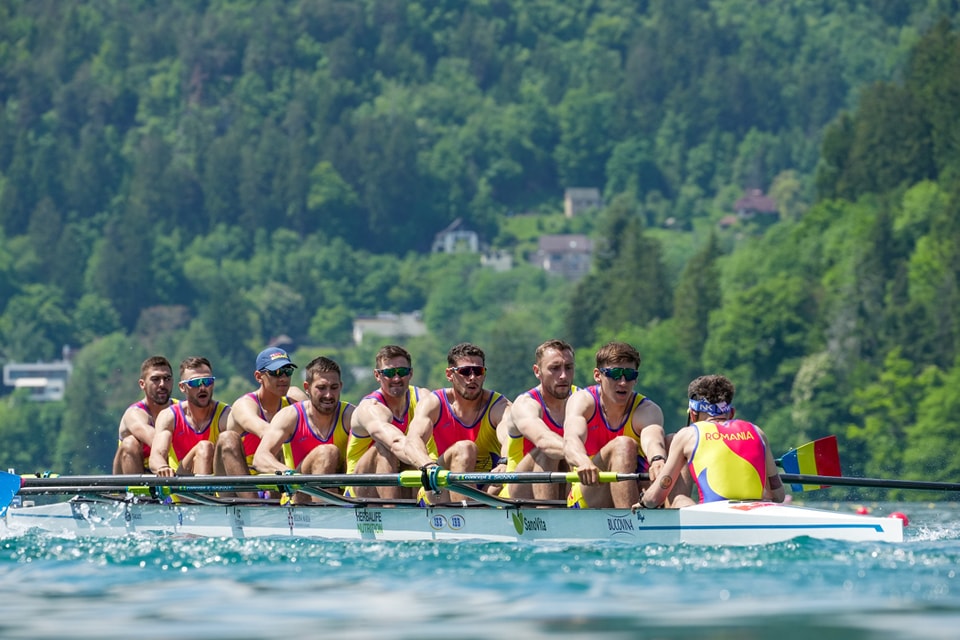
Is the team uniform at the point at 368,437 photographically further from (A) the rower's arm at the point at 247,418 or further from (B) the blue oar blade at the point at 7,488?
(B) the blue oar blade at the point at 7,488

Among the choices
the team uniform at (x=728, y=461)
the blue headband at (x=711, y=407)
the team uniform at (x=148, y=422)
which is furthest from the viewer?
the team uniform at (x=148, y=422)

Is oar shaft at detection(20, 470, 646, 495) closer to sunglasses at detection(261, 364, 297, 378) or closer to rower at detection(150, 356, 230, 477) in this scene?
rower at detection(150, 356, 230, 477)

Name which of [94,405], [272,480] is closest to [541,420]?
[272,480]

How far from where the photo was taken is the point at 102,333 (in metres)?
183

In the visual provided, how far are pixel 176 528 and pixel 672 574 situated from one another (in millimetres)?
6421

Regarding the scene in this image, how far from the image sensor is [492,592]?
576 inches

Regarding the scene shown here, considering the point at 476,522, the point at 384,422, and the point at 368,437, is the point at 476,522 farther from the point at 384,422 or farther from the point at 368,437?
the point at 368,437

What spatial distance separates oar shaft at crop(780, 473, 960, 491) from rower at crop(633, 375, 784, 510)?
1953 mm

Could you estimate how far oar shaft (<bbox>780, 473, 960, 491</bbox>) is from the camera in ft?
60.2

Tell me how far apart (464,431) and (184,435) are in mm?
3724

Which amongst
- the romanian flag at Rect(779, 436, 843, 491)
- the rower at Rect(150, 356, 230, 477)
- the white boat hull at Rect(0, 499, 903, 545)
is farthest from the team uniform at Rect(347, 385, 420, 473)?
the romanian flag at Rect(779, 436, 843, 491)

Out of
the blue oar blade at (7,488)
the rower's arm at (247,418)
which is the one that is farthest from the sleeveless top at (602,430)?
the blue oar blade at (7,488)

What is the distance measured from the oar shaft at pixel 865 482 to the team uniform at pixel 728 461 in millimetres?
2005

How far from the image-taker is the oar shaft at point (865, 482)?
18.3 m
